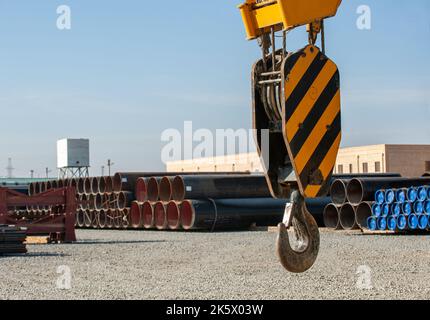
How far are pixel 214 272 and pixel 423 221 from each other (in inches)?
370

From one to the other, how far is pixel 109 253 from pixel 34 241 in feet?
18.3

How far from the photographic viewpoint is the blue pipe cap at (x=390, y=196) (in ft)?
64.1

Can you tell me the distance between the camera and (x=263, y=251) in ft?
45.3

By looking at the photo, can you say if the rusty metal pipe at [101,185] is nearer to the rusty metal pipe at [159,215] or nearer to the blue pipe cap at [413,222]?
the rusty metal pipe at [159,215]

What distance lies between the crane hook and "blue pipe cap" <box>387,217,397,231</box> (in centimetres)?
1564

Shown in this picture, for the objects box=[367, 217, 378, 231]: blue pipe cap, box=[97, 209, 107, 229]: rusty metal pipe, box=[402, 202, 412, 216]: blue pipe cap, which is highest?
box=[402, 202, 412, 216]: blue pipe cap

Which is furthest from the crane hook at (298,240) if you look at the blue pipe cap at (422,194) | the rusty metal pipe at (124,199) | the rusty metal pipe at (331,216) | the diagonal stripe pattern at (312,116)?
the rusty metal pipe at (124,199)

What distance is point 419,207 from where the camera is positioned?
61.3ft

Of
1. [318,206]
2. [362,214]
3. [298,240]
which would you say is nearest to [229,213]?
[318,206]

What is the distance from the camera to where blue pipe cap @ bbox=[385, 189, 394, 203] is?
64.1 feet

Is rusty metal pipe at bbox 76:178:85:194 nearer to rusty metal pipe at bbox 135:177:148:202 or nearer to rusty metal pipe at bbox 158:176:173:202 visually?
rusty metal pipe at bbox 135:177:148:202

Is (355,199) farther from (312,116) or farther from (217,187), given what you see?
(312,116)

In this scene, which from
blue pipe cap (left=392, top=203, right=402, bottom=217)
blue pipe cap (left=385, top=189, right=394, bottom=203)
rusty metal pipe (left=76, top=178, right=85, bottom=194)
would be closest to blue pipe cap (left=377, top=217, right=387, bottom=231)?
blue pipe cap (left=392, top=203, right=402, bottom=217)
